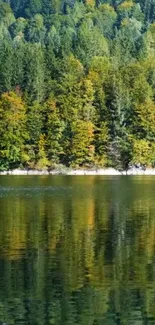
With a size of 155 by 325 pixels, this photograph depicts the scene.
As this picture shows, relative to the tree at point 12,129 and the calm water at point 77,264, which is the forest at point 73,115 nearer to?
the tree at point 12,129

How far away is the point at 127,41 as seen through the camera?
7042 inches

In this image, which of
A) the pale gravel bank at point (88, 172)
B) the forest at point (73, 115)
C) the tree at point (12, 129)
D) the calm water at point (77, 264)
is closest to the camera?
the calm water at point (77, 264)

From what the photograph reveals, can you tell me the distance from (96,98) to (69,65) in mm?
11647

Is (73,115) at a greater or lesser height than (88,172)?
greater

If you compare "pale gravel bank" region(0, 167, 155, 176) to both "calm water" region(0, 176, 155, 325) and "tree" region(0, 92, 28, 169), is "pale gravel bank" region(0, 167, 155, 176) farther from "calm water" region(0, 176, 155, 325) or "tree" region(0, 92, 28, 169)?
"calm water" region(0, 176, 155, 325)

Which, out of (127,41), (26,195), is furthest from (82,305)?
(127,41)

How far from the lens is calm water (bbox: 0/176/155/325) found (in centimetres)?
2247

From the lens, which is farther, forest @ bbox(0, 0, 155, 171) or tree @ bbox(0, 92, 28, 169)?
forest @ bbox(0, 0, 155, 171)

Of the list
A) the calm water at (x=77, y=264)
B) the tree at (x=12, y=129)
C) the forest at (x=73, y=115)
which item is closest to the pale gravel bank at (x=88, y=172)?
the forest at (x=73, y=115)

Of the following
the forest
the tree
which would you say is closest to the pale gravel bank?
the forest

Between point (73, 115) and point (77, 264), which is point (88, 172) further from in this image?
point (77, 264)

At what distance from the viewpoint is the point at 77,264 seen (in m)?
29.6

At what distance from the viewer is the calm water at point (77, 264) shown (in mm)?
22469

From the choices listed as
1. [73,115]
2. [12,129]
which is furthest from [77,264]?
[73,115]
